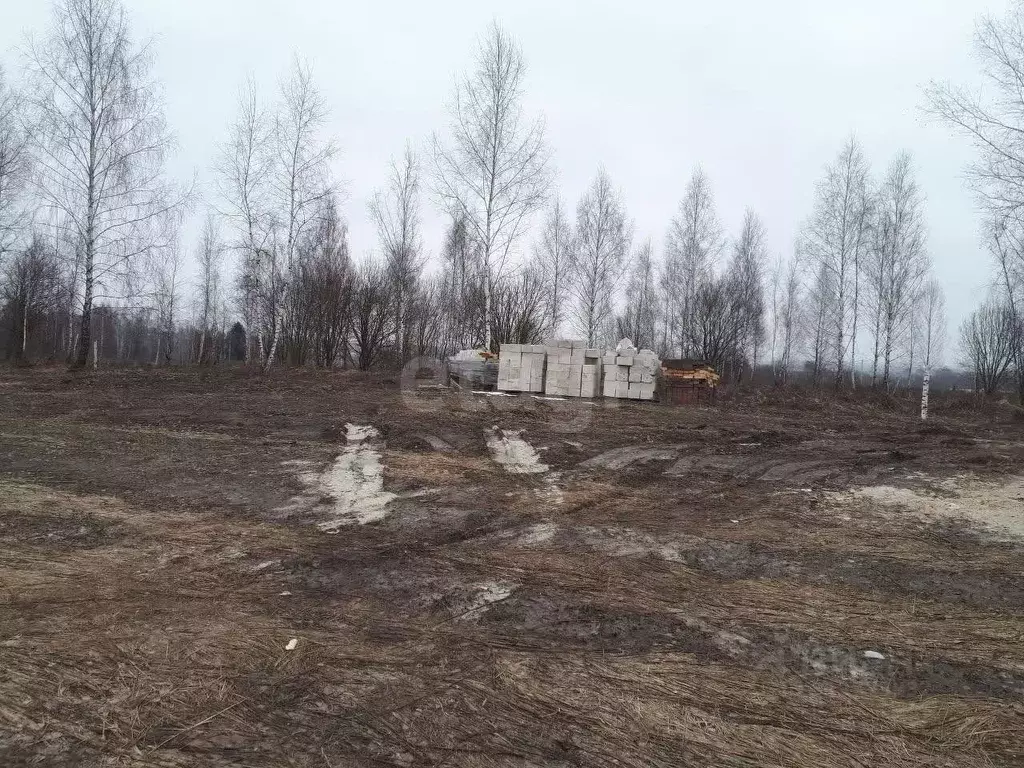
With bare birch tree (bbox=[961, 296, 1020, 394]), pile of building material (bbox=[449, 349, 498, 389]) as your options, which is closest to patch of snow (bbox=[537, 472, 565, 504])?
pile of building material (bbox=[449, 349, 498, 389])

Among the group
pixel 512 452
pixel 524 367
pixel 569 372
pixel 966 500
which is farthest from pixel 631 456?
pixel 524 367

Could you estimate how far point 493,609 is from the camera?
394cm

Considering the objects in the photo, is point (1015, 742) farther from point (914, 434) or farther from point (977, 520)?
point (914, 434)

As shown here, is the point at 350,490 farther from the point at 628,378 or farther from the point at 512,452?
the point at 628,378

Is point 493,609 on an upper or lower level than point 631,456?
lower

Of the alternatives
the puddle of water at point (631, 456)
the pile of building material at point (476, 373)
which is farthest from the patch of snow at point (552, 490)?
the pile of building material at point (476, 373)

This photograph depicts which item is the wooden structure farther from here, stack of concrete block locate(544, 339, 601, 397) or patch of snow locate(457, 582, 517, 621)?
patch of snow locate(457, 582, 517, 621)

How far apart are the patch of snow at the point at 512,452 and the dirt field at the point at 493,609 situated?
0.26 m

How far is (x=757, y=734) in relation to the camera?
2602 mm

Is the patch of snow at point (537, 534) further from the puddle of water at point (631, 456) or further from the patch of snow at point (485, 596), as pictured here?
the puddle of water at point (631, 456)

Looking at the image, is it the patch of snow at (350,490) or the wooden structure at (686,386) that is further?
the wooden structure at (686,386)

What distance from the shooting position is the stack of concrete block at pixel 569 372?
18.2 m

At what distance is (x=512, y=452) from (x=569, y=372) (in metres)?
8.49

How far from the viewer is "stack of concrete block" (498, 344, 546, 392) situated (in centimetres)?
1838
